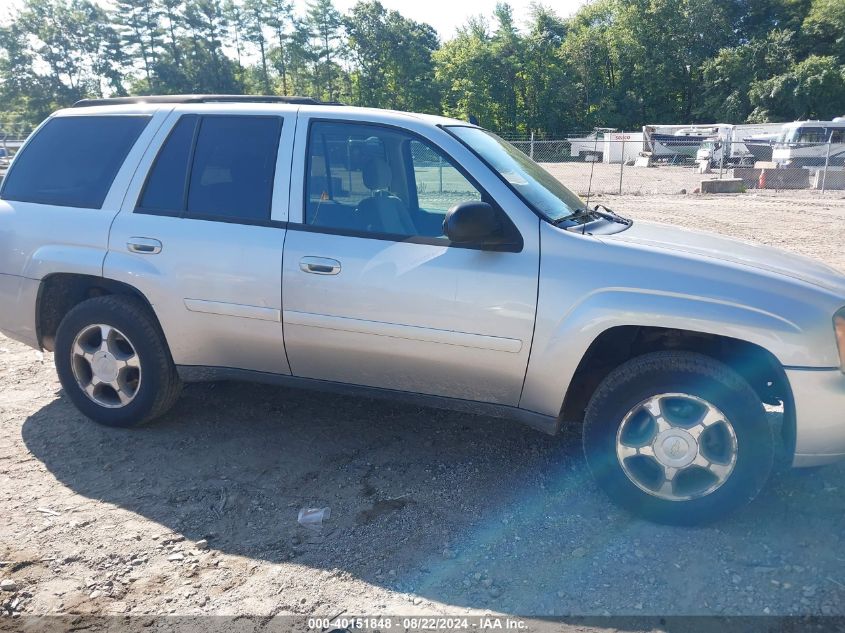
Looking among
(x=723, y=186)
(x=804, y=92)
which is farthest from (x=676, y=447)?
(x=804, y=92)

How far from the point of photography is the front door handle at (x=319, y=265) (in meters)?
3.50

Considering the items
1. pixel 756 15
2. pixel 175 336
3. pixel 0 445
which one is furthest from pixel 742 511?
pixel 756 15

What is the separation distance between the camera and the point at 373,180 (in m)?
3.70

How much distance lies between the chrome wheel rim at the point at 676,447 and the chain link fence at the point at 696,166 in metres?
15.3

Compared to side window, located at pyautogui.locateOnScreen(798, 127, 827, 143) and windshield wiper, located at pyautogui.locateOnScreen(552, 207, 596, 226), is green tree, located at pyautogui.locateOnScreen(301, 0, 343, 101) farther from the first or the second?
windshield wiper, located at pyautogui.locateOnScreen(552, 207, 596, 226)

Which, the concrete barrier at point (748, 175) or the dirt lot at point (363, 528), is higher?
the concrete barrier at point (748, 175)

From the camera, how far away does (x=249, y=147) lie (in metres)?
3.86

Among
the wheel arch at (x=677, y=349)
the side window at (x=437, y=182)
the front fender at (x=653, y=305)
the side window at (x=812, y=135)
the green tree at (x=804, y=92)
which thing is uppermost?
the green tree at (x=804, y=92)

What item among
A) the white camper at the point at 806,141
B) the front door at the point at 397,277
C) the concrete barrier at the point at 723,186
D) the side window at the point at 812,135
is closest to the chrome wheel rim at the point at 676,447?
the front door at the point at 397,277

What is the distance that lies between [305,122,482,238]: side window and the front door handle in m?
0.19

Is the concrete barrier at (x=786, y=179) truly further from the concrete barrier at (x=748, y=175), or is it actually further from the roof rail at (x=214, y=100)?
the roof rail at (x=214, y=100)

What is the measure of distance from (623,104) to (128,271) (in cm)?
5554

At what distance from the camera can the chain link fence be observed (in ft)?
71.1

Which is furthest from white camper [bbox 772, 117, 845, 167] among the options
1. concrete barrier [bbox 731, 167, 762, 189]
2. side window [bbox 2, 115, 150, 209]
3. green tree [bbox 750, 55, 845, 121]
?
side window [bbox 2, 115, 150, 209]
